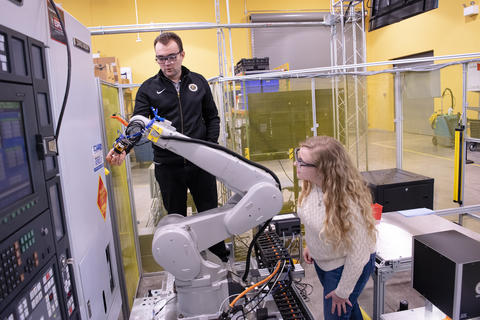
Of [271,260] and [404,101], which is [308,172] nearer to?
[271,260]

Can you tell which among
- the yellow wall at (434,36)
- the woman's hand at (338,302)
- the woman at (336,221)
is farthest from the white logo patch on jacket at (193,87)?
the yellow wall at (434,36)

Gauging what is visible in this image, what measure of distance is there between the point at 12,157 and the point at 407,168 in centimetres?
548

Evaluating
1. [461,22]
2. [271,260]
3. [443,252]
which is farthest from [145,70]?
[443,252]

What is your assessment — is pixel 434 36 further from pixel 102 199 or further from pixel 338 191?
pixel 102 199

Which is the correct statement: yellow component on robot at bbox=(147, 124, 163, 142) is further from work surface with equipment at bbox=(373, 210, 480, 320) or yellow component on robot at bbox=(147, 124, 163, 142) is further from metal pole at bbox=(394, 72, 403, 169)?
metal pole at bbox=(394, 72, 403, 169)

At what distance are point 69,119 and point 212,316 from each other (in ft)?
3.58

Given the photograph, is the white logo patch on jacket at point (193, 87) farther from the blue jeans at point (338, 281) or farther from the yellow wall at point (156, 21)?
the yellow wall at point (156, 21)

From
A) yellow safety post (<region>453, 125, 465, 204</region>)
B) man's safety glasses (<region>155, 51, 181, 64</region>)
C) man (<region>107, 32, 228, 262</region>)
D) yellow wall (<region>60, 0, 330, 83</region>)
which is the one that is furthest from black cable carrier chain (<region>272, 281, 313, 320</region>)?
yellow wall (<region>60, 0, 330, 83</region>)

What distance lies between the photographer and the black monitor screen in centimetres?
90

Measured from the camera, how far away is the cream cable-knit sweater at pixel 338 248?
1641mm

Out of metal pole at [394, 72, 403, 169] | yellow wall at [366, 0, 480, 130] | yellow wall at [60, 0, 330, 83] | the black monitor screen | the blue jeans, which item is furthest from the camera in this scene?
yellow wall at [60, 0, 330, 83]

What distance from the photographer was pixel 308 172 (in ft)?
5.72

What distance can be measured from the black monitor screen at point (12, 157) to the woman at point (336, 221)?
3.95 feet

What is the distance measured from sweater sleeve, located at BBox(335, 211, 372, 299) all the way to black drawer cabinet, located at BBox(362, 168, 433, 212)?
1.82 m
